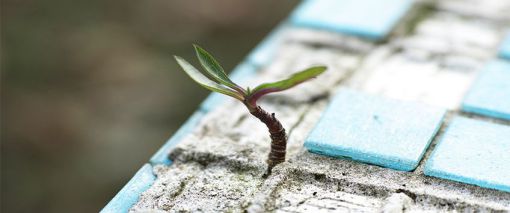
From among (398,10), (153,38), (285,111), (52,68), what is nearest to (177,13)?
(153,38)

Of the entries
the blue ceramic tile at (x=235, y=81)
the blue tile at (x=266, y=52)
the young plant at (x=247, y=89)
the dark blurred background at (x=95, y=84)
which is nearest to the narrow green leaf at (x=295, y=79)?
the young plant at (x=247, y=89)

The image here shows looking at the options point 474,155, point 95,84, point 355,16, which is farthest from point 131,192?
point 95,84

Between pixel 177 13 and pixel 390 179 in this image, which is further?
pixel 177 13

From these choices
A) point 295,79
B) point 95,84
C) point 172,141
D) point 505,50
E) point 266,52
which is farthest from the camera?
point 95,84

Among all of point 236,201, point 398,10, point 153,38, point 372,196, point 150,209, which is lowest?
point 150,209

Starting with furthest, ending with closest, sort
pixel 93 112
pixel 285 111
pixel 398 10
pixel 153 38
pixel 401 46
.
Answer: pixel 153 38, pixel 93 112, pixel 398 10, pixel 401 46, pixel 285 111

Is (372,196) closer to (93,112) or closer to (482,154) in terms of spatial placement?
(482,154)

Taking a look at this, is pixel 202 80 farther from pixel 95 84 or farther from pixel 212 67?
pixel 95 84
